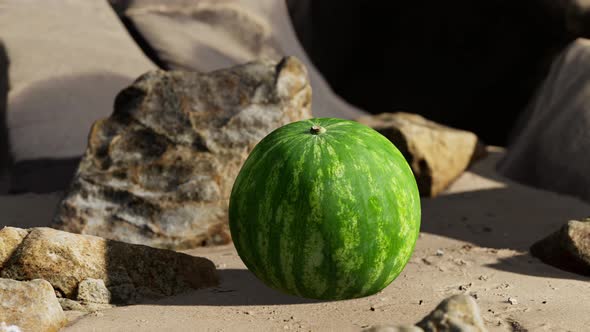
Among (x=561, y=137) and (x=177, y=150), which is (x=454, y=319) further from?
(x=561, y=137)

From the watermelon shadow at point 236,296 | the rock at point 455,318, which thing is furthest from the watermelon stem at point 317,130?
the rock at point 455,318

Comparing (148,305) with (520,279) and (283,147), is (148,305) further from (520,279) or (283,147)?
(520,279)

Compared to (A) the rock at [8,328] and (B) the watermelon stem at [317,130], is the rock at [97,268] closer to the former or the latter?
(A) the rock at [8,328]

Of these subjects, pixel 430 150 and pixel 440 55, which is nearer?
pixel 430 150

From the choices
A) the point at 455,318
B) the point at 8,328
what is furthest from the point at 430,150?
the point at 8,328

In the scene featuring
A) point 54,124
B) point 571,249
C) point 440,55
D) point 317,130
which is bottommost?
point 440,55

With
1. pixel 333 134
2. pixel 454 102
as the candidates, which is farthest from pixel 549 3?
pixel 333 134
